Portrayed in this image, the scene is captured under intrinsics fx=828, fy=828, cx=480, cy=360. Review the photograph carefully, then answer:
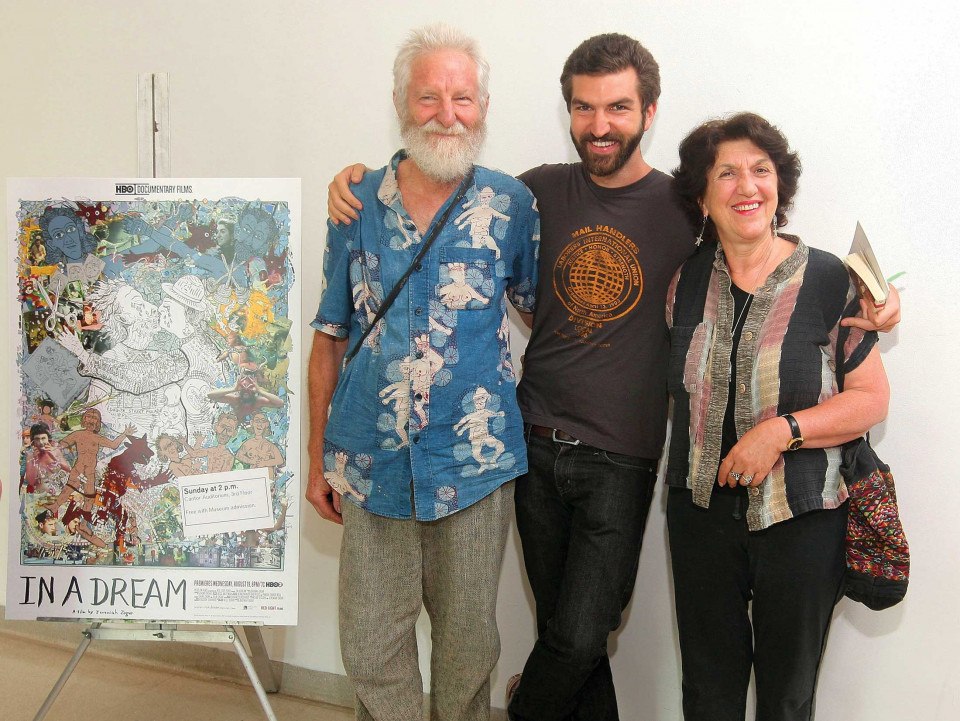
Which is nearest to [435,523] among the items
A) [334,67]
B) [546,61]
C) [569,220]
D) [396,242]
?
[396,242]

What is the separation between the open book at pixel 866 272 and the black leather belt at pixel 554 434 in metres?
0.68

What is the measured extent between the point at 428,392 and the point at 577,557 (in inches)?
20.8

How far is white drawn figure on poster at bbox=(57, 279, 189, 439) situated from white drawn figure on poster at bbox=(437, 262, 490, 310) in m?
0.73

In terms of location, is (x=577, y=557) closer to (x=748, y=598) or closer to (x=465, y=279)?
(x=748, y=598)

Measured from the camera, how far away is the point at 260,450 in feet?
6.84

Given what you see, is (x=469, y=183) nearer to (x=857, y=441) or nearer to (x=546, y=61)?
(x=546, y=61)

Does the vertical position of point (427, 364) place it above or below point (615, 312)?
below

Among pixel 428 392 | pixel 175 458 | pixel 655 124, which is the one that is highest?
pixel 655 124

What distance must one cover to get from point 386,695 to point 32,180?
1535 millimetres

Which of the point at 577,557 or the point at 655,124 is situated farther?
the point at 655,124

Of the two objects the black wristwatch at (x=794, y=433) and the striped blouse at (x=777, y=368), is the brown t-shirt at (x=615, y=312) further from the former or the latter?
the black wristwatch at (x=794, y=433)

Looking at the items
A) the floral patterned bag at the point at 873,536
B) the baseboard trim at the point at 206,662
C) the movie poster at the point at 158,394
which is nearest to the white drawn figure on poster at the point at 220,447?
the movie poster at the point at 158,394

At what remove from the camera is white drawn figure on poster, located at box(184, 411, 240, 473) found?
208 centimetres

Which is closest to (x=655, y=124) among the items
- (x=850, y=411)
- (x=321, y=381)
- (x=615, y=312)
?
(x=615, y=312)
